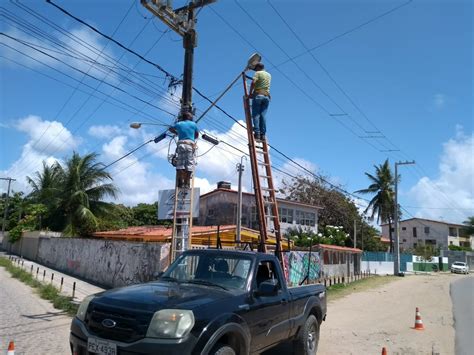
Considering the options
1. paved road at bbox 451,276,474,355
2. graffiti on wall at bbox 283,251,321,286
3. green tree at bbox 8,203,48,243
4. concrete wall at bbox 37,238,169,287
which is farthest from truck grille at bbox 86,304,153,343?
green tree at bbox 8,203,48,243

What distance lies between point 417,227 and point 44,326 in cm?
9015

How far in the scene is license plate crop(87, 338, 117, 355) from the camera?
4.38 m

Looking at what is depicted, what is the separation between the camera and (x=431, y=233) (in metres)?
86.9

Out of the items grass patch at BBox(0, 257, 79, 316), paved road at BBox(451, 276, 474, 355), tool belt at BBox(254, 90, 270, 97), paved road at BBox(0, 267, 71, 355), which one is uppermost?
tool belt at BBox(254, 90, 270, 97)

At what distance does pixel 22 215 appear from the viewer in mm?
52531

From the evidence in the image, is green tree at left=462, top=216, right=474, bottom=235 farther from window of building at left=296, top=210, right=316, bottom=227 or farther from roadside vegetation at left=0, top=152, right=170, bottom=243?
roadside vegetation at left=0, top=152, right=170, bottom=243

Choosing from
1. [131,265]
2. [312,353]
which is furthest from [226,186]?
[312,353]

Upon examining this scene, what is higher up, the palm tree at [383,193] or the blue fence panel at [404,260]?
the palm tree at [383,193]

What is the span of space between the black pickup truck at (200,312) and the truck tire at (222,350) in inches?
0.4

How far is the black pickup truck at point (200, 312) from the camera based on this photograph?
4.34 metres

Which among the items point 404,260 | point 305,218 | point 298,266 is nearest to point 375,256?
point 404,260

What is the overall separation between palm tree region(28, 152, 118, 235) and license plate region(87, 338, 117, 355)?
93.9ft

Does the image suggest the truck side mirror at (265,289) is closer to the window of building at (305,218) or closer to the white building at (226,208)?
the white building at (226,208)

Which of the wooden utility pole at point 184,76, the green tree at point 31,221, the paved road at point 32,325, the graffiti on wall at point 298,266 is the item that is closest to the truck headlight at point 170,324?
the paved road at point 32,325
